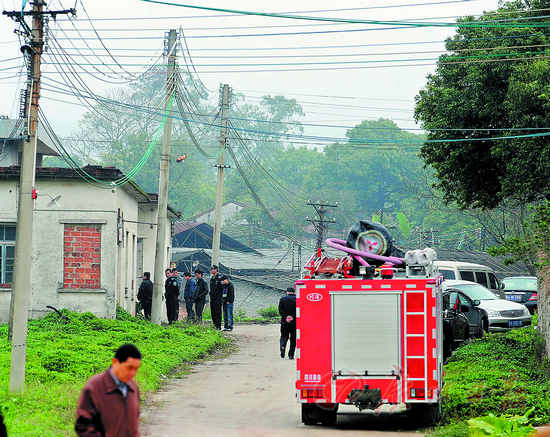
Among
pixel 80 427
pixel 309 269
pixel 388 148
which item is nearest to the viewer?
pixel 80 427

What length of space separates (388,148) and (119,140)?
26.2m

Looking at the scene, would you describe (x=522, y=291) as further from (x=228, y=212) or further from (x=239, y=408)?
(x=228, y=212)

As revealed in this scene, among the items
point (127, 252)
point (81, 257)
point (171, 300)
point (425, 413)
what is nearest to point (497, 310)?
point (171, 300)

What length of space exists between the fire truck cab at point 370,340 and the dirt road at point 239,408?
2.16 ft

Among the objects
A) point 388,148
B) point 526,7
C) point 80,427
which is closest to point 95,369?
point 80,427

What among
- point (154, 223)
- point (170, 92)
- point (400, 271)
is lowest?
point (400, 271)

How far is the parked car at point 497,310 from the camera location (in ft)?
95.2

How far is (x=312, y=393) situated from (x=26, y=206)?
5381 millimetres

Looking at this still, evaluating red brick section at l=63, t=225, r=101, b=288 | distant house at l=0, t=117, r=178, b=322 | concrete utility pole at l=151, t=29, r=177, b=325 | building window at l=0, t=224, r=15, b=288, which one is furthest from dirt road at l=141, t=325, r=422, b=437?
building window at l=0, t=224, r=15, b=288

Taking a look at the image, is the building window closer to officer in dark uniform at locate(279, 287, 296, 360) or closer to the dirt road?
the dirt road

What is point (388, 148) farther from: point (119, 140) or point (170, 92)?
point (170, 92)

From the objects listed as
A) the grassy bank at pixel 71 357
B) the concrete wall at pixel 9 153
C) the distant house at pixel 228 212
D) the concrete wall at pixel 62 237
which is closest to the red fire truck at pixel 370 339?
the grassy bank at pixel 71 357

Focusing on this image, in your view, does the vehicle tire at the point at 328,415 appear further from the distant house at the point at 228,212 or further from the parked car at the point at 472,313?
the distant house at the point at 228,212

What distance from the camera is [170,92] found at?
2948cm
